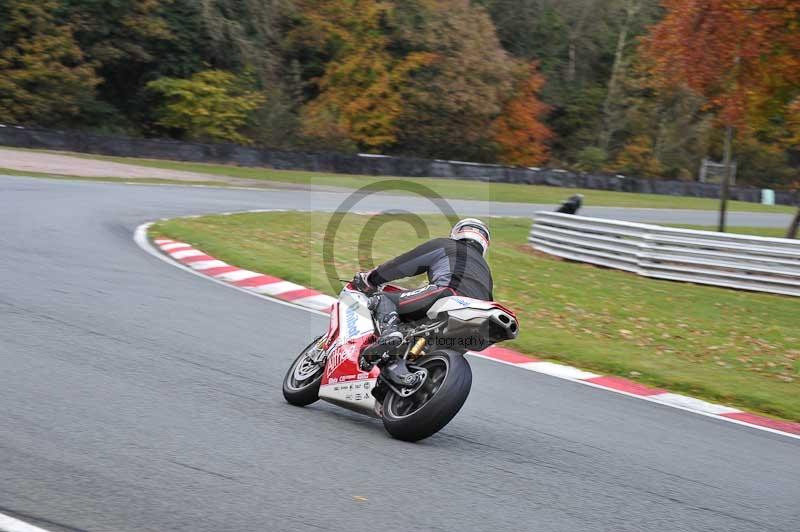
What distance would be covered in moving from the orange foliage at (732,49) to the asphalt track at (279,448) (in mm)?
15292

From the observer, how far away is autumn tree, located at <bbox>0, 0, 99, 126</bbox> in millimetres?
39250

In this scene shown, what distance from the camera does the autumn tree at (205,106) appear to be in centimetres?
4341

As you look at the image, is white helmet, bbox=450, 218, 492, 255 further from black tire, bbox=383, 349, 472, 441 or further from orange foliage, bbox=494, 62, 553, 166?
orange foliage, bbox=494, 62, 553, 166

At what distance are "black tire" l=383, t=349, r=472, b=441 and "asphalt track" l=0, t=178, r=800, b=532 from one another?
0.13 meters

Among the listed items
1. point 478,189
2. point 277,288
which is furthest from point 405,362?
point 478,189

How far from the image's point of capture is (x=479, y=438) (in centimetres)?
682

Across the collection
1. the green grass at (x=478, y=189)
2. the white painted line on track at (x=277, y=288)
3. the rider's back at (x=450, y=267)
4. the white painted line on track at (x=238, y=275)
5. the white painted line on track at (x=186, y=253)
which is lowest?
the green grass at (x=478, y=189)

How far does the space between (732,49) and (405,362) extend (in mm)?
18328

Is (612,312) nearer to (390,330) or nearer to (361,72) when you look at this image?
(390,330)

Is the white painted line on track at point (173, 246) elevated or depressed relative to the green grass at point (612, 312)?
elevated

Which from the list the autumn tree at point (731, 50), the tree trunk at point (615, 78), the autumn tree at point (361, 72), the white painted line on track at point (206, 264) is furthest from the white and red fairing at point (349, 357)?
the tree trunk at point (615, 78)

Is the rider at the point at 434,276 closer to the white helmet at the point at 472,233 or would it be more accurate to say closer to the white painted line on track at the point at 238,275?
the white helmet at the point at 472,233

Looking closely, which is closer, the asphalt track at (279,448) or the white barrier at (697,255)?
the asphalt track at (279,448)

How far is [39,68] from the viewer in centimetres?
3959
